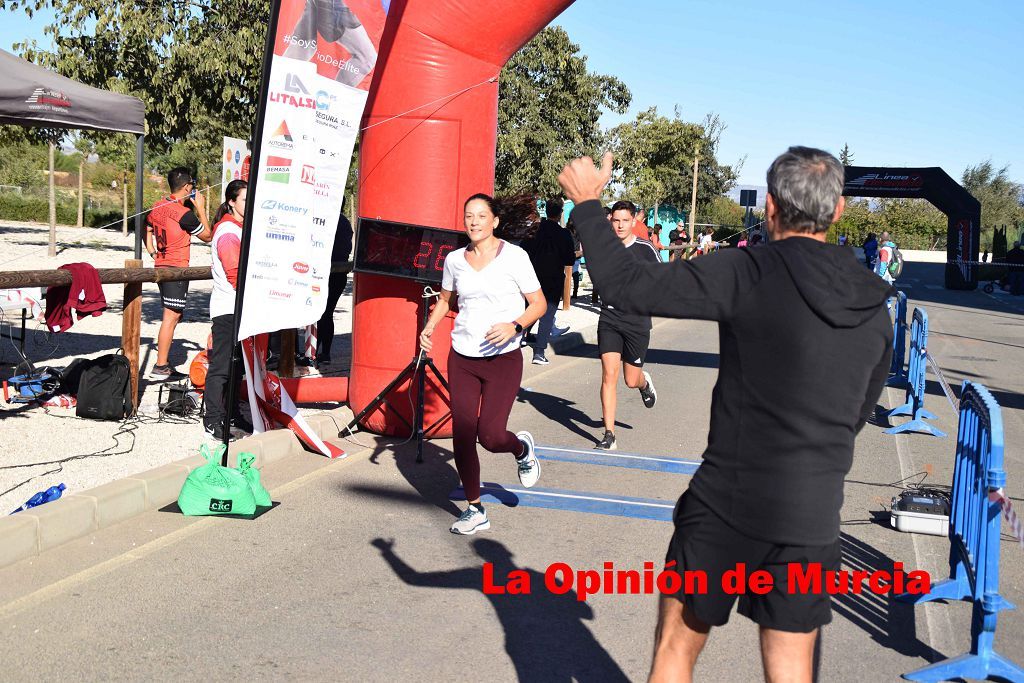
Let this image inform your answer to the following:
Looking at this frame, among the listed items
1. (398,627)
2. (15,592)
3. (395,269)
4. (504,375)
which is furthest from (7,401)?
(398,627)

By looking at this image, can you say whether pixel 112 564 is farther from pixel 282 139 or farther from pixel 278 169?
pixel 282 139

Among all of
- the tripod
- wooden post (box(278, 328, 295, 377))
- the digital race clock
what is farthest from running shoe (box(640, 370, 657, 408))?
wooden post (box(278, 328, 295, 377))

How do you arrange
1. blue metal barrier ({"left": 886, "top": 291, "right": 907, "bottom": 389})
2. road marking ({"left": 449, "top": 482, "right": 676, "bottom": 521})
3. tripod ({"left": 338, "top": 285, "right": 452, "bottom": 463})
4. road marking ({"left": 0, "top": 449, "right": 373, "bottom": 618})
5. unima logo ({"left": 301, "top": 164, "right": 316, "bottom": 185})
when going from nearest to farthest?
road marking ({"left": 0, "top": 449, "right": 373, "bottom": 618}) < road marking ({"left": 449, "top": 482, "right": 676, "bottom": 521}) < unima logo ({"left": 301, "top": 164, "right": 316, "bottom": 185}) < tripod ({"left": 338, "top": 285, "right": 452, "bottom": 463}) < blue metal barrier ({"left": 886, "top": 291, "right": 907, "bottom": 389})

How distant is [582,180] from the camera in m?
2.84

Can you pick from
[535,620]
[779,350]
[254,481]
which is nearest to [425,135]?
[254,481]

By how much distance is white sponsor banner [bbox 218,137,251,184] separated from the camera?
11.3 m

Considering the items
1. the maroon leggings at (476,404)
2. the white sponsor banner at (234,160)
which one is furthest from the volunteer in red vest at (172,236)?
the maroon leggings at (476,404)

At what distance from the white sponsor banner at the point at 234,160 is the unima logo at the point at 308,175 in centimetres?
489

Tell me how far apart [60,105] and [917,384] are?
831 centimetres

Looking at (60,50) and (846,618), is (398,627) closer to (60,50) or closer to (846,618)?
(846,618)

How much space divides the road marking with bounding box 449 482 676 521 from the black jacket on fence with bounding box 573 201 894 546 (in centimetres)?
380

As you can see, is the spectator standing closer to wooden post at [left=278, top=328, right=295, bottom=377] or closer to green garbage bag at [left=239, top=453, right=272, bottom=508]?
wooden post at [left=278, top=328, right=295, bottom=377]

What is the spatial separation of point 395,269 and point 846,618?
14.6 ft

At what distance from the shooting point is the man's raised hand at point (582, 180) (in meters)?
2.83
